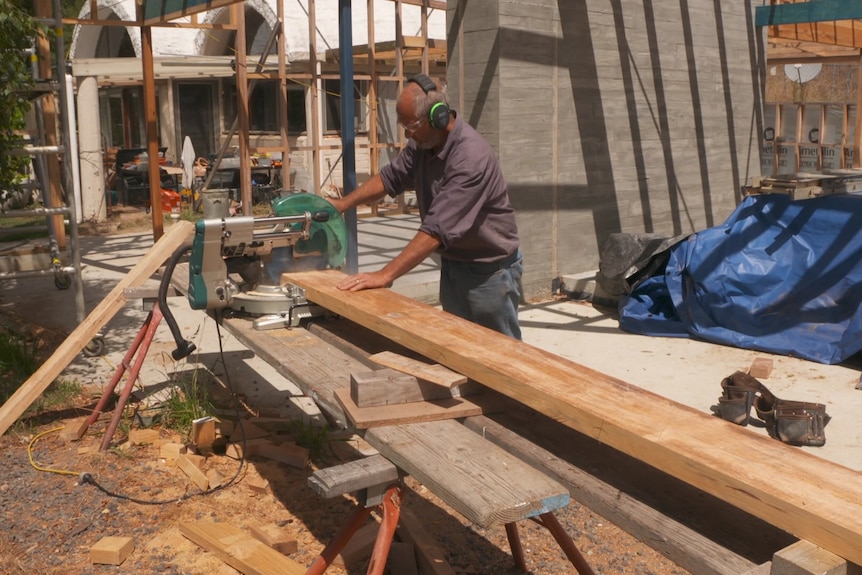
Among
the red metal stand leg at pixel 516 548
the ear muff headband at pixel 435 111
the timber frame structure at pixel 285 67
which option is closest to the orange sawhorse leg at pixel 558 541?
the red metal stand leg at pixel 516 548

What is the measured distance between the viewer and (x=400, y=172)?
14.1ft

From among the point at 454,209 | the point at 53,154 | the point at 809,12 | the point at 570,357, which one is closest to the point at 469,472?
the point at 454,209

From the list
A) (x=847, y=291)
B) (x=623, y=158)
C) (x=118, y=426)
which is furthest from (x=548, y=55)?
(x=118, y=426)

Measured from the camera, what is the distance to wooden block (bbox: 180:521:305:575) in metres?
3.18

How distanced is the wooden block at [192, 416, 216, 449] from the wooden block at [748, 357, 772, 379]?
3.50 m

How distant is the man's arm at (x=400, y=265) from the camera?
12.0 feet

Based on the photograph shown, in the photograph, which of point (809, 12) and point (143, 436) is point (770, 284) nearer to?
point (809, 12)

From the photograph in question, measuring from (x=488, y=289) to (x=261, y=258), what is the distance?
109 cm

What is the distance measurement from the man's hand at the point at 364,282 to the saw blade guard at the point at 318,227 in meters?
0.35

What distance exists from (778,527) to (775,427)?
Result: 3.13 metres

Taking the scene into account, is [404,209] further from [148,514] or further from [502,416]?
[502,416]

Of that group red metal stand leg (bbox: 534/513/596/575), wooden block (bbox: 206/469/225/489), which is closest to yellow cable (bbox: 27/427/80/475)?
wooden block (bbox: 206/469/225/489)

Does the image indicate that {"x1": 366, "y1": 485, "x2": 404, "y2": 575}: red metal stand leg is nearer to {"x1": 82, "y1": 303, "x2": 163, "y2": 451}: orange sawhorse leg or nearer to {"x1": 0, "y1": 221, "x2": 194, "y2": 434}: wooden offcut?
{"x1": 82, "y1": 303, "x2": 163, "y2": 451}: orange sawhorse leg

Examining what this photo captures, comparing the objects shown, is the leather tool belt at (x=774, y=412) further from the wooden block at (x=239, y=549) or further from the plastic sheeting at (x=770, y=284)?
the wooden block at (x=239, y=549)
